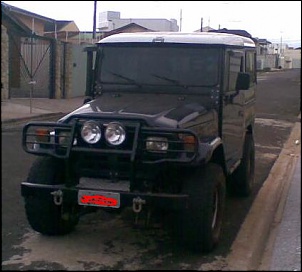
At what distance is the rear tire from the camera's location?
558 cm

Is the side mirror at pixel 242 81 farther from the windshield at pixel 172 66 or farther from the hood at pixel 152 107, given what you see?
the hood at pixel 152 107

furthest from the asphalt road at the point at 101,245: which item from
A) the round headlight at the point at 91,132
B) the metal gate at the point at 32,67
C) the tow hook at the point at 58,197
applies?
the metal gate at the point at 32,67

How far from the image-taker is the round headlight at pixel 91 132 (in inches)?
208

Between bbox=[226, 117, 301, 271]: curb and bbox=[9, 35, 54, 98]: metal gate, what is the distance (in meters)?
12.9

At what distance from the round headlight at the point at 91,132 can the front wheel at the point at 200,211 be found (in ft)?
2.88

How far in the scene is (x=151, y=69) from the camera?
255 inches

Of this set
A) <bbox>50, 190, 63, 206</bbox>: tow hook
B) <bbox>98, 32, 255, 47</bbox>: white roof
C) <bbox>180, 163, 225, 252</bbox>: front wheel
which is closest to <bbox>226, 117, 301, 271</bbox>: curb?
<bbox>180, 163, 225, 252</bbox>: front wheel

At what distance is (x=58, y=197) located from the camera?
5.32m

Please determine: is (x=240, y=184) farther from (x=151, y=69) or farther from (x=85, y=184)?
(x=85, y=184)

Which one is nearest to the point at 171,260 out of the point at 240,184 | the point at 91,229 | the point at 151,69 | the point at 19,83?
the point at 91,229

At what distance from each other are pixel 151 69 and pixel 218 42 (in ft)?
2.52

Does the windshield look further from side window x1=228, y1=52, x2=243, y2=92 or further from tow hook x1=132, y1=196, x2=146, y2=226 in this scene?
tow hook x1=132, y1=196, x2=146, y2=226

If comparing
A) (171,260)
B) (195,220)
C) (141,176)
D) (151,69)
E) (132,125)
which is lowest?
(171,260)

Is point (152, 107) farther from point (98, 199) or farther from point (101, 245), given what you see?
point (101, 245)
